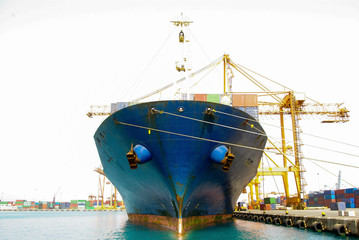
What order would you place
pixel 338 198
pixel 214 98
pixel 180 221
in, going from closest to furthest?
pixel 180 221 < pixel 214 98 < pixel 338 198

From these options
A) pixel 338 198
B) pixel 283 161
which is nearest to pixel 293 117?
pixel 283 161

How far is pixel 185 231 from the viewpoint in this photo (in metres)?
11.3

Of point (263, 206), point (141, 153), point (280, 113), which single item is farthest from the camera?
point (280, 113)

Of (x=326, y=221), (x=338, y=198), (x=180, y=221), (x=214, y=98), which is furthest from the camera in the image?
(x=338, y=198)

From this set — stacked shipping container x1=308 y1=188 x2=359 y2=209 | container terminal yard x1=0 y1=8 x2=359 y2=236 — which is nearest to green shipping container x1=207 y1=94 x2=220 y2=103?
container terminal yard x1=0 y1=8 x2=359 y2=236

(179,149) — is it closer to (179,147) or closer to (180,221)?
(179,147)

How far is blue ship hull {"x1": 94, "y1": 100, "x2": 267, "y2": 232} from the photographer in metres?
11.2

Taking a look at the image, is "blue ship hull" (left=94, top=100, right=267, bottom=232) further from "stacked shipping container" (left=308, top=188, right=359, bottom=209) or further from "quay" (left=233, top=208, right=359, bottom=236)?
→ "stacked shipping container" (left=308, top=188, right=359, bottom=209)

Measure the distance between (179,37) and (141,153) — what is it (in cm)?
927

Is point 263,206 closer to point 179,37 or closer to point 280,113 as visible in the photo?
point 280,113

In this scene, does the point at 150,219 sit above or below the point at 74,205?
above

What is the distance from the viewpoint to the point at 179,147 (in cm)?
1122

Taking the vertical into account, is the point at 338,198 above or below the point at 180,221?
below

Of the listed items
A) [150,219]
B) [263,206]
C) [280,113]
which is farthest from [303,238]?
[280,113]
